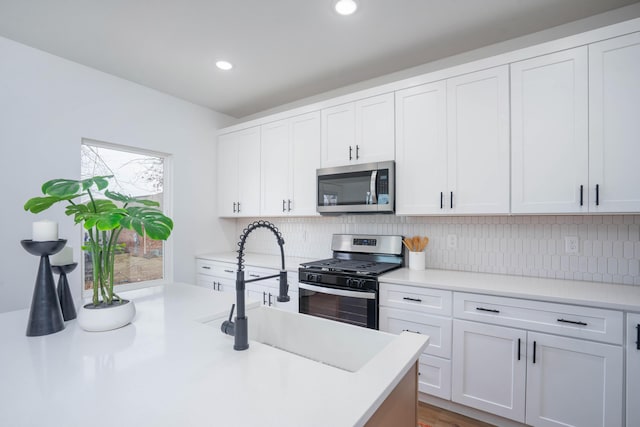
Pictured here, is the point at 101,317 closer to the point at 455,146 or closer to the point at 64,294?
the point at 64,294

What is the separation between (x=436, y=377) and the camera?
2.09 m

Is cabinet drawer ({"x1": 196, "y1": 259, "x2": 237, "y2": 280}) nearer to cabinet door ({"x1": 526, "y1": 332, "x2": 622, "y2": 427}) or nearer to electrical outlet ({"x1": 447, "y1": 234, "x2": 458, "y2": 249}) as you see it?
electrical outlet ({"x1": 447, "y1": 234, "x2": 458, "y2": 249})

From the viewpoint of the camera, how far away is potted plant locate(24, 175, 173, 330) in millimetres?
1093

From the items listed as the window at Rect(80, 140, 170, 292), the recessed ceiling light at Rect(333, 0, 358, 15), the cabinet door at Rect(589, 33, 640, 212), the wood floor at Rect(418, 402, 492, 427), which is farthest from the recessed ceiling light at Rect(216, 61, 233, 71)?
the wood floor at Rect(418, 402, 492, 427)

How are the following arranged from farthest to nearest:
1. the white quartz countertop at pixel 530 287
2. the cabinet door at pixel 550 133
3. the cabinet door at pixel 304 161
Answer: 1. the cabinet door at pixel 304 161
2. the cabinet door at pixel 550 133
3. the white quartz countertop at pixel 530 287

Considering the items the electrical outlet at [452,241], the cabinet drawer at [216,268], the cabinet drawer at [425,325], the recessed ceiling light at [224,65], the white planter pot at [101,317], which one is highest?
the recessed ceiling light at [224,65]

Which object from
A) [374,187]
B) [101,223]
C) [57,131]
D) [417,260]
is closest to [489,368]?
[417,260]

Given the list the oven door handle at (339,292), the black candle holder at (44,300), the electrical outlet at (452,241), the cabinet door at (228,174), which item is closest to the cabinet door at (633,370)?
the electrical outlet at (452,241)

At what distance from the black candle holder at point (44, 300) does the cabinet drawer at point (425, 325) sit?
1.90 metres

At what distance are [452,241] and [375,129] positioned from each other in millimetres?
1183

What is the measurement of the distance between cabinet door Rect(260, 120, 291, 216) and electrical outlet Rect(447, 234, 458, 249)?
64.8 inches

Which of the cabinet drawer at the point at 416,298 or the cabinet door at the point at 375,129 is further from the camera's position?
the cabinet door at the point at 375,129

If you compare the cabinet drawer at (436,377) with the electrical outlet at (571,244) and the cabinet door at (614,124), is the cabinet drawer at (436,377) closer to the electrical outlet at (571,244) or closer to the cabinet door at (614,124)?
the electrical outlet at (571,244)

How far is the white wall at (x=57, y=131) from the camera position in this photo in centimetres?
229
